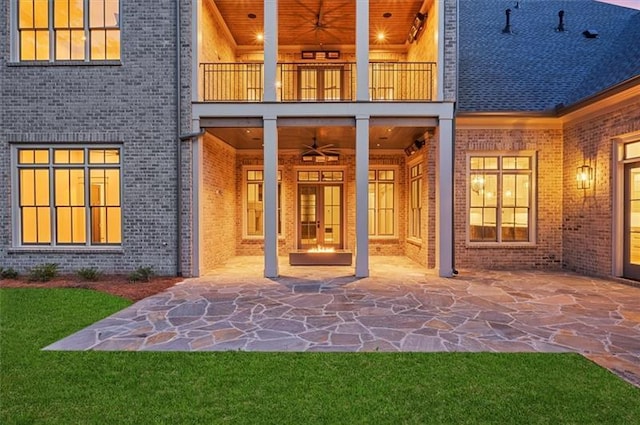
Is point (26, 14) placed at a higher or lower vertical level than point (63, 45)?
higher

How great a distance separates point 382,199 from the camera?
12703 millimetres

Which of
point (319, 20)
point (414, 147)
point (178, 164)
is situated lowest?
point (178, 164)

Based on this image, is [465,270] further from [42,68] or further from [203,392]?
[42,68]

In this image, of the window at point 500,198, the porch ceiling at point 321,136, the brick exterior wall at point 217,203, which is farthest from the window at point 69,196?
the window at point 500,198

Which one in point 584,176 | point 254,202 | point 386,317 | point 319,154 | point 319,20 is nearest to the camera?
point 386,317

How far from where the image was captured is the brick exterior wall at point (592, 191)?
806 centimetres

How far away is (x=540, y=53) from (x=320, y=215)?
29.5ft

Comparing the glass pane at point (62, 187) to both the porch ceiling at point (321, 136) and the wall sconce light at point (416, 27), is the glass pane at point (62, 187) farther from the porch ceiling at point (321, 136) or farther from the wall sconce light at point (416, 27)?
the wall sconce light at point (416, 27)

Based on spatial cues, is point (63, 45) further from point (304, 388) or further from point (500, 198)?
point (500, 198)

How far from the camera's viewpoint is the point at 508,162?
984 cm

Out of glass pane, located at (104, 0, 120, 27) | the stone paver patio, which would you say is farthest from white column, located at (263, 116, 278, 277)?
glass pane, located at (104, 0, 120, 27)

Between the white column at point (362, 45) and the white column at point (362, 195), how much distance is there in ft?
2.52

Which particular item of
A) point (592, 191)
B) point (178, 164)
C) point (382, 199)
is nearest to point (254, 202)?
point (178, 164)

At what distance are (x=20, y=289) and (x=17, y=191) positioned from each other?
2.94m
